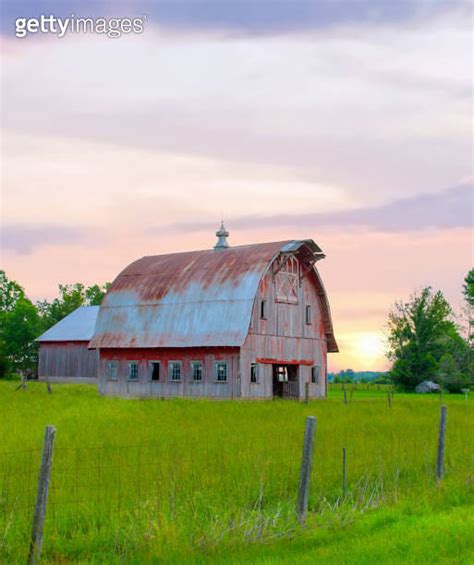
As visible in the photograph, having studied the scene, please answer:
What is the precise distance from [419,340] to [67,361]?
107 feet

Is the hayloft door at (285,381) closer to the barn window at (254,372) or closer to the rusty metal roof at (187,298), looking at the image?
the barn window at (254,372)

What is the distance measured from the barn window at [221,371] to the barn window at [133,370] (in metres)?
6.58

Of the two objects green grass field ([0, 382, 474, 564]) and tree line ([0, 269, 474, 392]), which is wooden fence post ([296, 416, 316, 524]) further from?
tree line ([0, 269, 474, 392])

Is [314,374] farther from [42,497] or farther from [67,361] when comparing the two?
[42,497]

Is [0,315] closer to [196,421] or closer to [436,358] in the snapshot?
[436,358]

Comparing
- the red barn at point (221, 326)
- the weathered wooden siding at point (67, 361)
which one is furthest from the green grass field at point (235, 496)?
the weathered wooden siding at point (67, 361)

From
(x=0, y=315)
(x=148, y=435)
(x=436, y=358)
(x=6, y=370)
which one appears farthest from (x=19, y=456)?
(x=0, y=315)

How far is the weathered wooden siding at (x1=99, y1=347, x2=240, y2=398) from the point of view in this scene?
42688 mm

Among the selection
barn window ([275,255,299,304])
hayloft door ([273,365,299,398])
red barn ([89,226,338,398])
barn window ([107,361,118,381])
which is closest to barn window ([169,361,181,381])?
red barn ([89,226,338,398])

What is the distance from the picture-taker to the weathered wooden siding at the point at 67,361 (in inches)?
2522

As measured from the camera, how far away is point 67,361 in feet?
217

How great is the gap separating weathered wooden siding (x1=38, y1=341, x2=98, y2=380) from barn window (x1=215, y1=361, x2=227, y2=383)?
73.3 ft

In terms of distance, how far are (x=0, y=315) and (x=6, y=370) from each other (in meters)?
13.0

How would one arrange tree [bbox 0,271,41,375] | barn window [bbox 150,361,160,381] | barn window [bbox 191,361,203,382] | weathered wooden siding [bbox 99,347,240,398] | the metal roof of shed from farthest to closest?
tree [bbox 0,271,41,375] < the metal roof of shed < barn window [bbox 150,361,160,381] < barn window [bbox 191,361,203,382] < weathered wooden siding [bbox 99,347,240,398]
